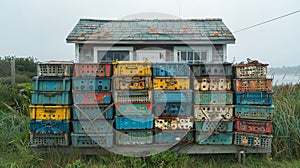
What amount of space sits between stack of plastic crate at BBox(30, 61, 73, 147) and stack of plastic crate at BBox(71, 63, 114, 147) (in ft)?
0.48

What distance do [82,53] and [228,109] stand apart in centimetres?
531

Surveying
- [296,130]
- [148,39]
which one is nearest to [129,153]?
[296,130]

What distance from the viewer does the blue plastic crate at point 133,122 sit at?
11.6 feet

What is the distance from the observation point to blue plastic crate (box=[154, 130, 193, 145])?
11.9 ft

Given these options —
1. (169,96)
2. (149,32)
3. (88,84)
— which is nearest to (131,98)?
(169,96)

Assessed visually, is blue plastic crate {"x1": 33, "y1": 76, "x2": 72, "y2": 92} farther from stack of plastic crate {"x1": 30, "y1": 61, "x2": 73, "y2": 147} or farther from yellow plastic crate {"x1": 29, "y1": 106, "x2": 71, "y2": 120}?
yellow plastic crate {"x1": 29, "y1": 106, "x2": 71, "y2": 120}

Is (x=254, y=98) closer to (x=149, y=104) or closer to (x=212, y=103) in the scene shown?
(x=212, y=103)

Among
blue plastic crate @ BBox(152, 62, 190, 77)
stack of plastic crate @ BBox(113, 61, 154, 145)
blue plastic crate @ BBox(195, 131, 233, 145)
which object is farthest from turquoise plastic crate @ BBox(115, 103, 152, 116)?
blue plastic crate @ BBox(195, 131, 233, 145)

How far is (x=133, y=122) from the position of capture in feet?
11.6

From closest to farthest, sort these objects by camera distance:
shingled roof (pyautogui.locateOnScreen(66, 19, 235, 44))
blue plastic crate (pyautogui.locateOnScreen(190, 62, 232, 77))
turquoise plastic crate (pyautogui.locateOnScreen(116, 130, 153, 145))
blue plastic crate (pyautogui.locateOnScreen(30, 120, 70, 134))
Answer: blue plastic crate (pyautogui.locateOnScreen(30, 120, 70, 134))
turquoise plastic crate (pyautogui.locateOnScreen(116, 130, 153, 145))
blue plastic crate (pyautogui.locateOnScreen(190, 62, 232, 77))
shingled roof (pyautogui.locateOnScreen(66, 19, 235, 44))

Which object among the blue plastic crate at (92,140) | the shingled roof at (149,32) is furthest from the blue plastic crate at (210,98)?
the shingled roof at (149,32)

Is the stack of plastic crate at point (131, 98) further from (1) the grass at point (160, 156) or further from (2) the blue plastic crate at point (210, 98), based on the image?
(2) the blue plastic crate at point (210, 98)

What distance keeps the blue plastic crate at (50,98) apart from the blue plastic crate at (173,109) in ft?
5.13

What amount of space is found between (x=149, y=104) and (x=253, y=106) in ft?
6.01
